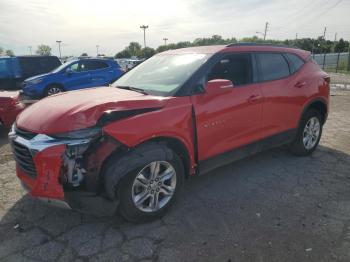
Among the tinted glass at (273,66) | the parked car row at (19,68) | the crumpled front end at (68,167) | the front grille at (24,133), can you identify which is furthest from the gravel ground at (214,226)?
the parked car row at (19,68)

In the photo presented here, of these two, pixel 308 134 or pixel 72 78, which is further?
pixel 72 78

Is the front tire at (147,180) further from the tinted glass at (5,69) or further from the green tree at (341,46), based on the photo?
the green tree at (341,46)

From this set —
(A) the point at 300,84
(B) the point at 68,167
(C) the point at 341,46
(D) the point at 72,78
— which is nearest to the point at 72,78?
(D) the point at 72,78

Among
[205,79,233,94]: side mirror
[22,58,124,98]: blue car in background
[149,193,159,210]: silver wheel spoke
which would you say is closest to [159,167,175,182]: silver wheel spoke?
[149,193,159,210]: silver wheel spoke

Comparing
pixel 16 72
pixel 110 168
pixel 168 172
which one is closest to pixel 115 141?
pixel 110 168

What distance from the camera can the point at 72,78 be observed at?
→ 1177 cm

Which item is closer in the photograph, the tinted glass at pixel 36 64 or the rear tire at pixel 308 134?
the rear tire at pixel 308 134

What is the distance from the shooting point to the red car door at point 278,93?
172 inches

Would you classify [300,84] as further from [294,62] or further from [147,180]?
[147,180]

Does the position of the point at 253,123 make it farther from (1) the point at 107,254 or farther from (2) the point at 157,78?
(1) the point at 107,254

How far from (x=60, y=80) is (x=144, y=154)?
9589 mm

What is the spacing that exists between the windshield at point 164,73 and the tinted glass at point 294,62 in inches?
69.0

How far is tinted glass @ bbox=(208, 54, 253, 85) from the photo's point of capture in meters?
3.89

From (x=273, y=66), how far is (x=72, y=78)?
8.98 metres
